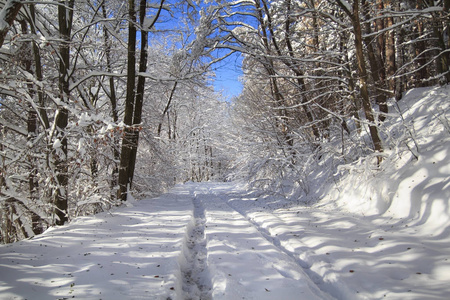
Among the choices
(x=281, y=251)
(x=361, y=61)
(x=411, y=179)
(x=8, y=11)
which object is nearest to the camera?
(x=8, y=11)

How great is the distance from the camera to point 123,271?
11.7 ft

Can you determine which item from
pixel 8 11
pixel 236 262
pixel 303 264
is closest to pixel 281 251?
pixel 303 264

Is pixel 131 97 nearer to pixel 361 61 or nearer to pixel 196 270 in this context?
pixel 196 270

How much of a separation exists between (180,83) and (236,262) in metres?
8.21

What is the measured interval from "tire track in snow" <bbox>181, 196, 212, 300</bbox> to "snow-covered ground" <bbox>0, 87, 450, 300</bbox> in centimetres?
2

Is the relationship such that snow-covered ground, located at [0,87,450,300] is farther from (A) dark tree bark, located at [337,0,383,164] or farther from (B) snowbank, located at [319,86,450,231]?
(A) dark tree bark, located at [337,0,383,164]

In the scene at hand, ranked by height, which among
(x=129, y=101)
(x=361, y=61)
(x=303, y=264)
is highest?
(x=361, y=61)

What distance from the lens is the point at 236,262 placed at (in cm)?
388

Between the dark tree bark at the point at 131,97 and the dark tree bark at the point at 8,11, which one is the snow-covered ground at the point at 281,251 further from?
the dark tree bark at the point at 8,11

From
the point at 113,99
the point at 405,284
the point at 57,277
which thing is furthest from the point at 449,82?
the point at 113,99

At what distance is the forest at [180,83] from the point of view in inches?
236

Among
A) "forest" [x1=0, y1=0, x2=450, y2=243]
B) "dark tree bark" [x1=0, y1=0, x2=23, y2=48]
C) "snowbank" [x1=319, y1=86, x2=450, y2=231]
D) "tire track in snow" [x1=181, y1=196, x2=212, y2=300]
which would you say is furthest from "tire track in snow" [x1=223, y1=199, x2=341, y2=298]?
"dark tree bark" [x1=0, y1=0, x2=23, y2=48]

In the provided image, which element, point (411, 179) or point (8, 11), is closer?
point (8, 11)

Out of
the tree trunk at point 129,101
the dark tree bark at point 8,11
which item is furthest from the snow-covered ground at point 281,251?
the dark tree bark at point 8,11
